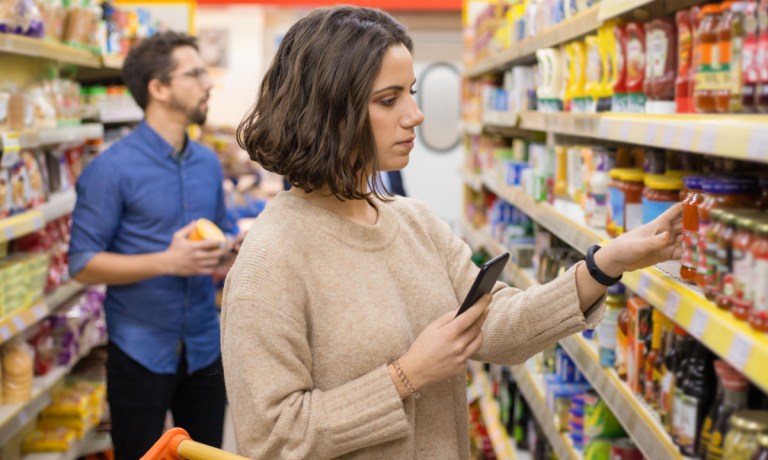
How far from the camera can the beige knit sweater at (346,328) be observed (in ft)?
5.43

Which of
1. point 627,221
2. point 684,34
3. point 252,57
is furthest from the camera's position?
point 252,57

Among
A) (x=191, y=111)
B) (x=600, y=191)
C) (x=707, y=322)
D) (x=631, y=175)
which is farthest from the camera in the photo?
(x=191, y=111)

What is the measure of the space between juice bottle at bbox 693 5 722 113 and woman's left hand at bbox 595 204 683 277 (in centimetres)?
22

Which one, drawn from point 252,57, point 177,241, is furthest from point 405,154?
point 252,57

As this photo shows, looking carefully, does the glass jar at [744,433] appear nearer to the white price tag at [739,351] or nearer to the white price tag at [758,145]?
the white price tag at [739,351]

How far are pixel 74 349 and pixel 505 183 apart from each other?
2085 mm

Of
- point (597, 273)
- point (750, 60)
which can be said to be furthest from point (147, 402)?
point (750, 60)

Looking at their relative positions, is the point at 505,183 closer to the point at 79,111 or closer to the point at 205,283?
the point at 205,283

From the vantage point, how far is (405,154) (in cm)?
178

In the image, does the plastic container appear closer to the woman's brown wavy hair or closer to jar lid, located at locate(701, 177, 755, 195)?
jar lid, located at locate(701, 177, 755, 195)

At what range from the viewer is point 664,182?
2131 mm

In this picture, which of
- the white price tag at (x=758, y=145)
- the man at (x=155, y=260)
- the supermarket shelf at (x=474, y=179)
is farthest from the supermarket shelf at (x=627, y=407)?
the supermarket shelf at (x=474, y=179)

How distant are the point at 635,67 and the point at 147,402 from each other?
6.11 ft

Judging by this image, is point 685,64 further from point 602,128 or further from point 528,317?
point 528,317
